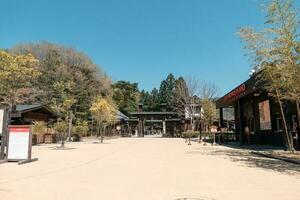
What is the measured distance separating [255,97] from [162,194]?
735 inches

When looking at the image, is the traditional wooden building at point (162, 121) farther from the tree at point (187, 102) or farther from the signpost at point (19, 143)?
the signpost at point (19, 143)

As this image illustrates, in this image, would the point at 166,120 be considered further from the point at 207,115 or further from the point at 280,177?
the point at 280,177

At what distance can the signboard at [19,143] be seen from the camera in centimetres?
1209

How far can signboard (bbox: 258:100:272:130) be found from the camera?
20742 mm

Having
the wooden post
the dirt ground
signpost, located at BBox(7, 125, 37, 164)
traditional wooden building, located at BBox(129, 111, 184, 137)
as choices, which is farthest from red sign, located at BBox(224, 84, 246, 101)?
traditional wooden building, located at BBox(129, 111, 184, 137)

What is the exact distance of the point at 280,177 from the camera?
812 centimetres

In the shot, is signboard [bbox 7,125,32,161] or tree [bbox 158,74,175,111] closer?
signboard [bbox 7,125,32,161]

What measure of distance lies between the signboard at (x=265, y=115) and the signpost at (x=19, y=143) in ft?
49.6

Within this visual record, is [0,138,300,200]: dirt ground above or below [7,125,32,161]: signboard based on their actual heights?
below

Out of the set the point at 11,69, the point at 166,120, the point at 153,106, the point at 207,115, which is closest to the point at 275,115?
the point at 207,115

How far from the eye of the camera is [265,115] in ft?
69.8

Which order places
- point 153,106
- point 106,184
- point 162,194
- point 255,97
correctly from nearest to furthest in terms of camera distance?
point 162,194 < point 106,184 < point 255,97 < point 153,106

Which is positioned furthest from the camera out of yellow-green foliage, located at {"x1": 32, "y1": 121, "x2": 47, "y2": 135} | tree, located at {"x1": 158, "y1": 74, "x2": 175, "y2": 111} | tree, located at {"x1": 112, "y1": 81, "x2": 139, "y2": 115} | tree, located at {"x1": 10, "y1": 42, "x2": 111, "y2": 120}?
tree, located at {"x1": 158, "y1": 74, "x2": 175, "y2": 111}

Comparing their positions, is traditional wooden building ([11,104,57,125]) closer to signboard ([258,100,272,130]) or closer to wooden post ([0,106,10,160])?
wooden post ([0,106,10,160])
